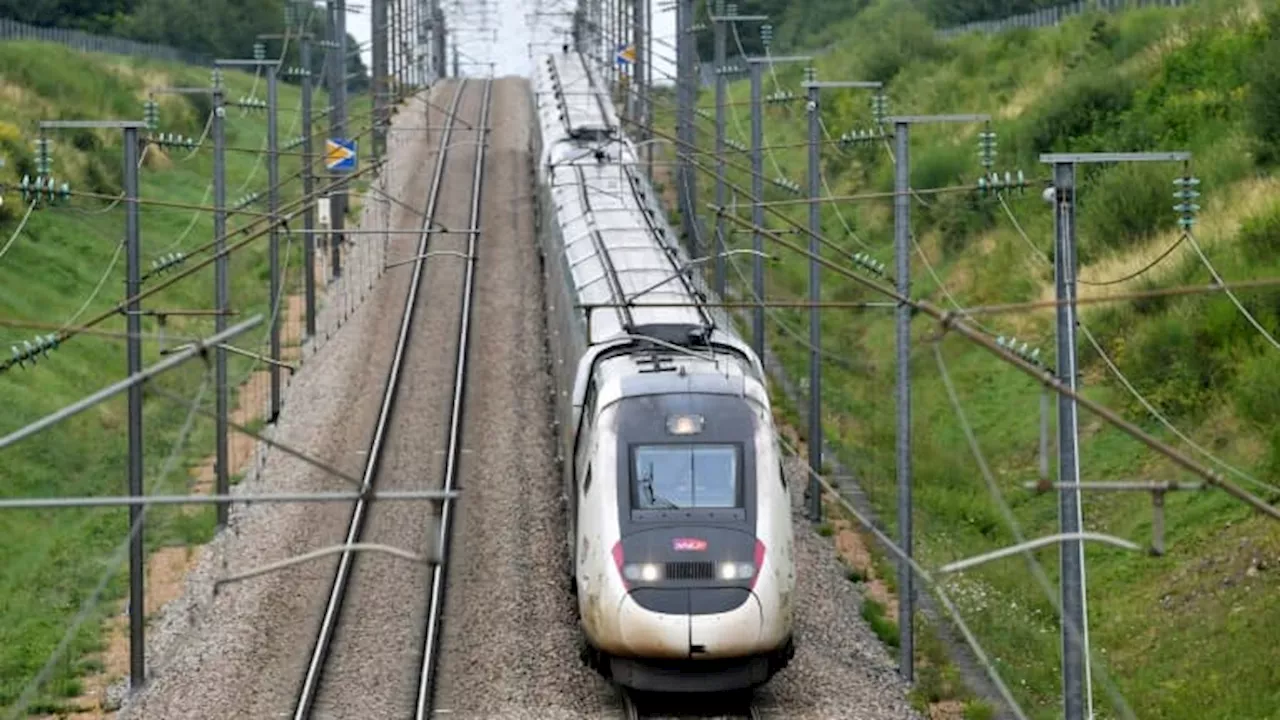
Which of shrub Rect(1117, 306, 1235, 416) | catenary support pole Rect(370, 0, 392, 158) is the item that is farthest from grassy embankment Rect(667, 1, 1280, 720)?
catenary support pole Rect(370, 0, 392, 158)

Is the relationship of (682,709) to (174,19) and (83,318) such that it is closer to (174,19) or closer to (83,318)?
(83,318)

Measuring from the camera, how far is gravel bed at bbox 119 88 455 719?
23.5 meters

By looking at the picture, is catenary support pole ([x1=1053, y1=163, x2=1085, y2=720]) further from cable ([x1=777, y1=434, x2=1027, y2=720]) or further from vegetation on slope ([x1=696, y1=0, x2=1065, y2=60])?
vegetation on slope ([x1=696, y1=0, x2=1065, y2=60])

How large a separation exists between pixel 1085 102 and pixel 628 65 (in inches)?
1230

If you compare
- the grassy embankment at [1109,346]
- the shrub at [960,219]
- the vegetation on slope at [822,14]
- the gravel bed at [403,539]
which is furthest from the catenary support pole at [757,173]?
the vegetation on slope at [822,14]

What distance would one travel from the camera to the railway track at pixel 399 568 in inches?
923

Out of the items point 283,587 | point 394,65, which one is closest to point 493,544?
point 283,587

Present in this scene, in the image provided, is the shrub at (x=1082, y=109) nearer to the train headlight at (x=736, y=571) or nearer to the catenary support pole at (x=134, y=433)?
the catenary support pole at (x=134, y=433)

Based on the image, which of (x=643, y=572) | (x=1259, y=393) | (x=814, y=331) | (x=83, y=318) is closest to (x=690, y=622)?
(x=643, y=572)

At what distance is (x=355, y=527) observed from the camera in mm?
29344

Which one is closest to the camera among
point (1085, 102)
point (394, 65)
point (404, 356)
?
point (404, 356)

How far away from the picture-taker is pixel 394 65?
76188mm

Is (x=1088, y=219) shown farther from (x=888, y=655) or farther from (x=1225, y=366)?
(x=888, y=655)

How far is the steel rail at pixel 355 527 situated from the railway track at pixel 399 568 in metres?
0.02
